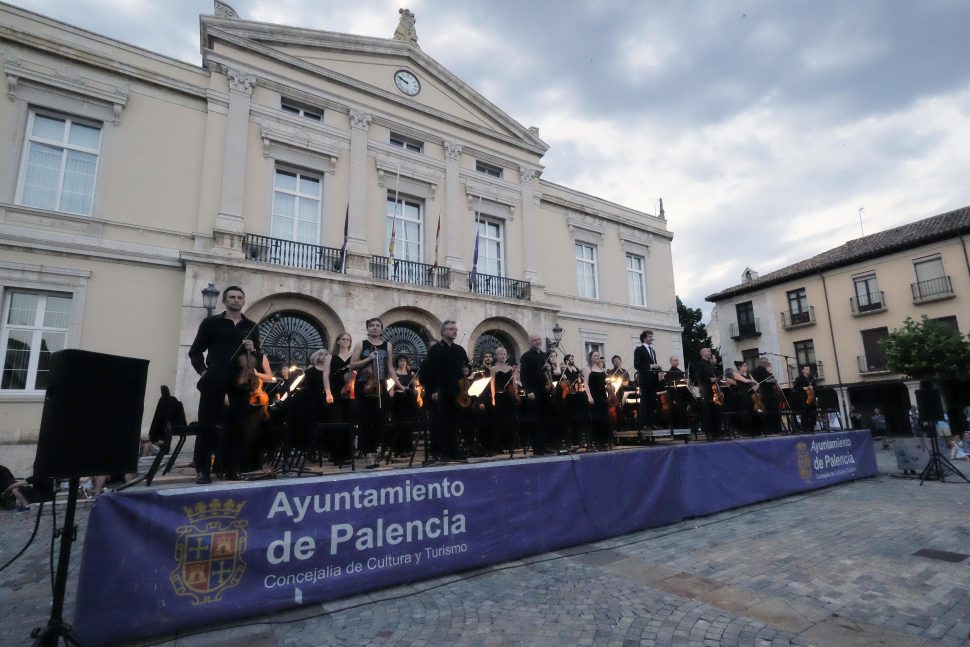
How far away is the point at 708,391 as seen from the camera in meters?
9.65

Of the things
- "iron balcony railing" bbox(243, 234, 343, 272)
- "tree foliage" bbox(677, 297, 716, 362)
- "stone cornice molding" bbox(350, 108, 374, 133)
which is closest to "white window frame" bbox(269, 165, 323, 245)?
"iron balcony railing" bbox(243, 234, 343, 272)

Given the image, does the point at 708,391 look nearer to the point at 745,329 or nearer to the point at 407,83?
the point at 407,83

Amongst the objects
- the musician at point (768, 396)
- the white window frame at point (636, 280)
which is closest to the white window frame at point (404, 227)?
the white window frame at point (636, 280)

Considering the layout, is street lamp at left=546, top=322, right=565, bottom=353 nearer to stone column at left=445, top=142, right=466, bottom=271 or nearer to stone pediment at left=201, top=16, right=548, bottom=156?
stone column at left=445, top=142, right=466, bottom=271

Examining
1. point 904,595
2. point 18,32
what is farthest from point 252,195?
point 904,595

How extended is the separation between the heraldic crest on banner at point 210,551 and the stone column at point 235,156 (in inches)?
435

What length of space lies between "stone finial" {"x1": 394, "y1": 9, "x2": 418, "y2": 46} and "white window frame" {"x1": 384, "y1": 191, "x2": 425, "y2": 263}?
6.11 meters

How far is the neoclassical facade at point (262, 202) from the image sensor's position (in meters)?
11.4

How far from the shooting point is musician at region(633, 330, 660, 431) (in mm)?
9273

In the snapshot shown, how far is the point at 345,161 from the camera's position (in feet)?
Result: 50.8

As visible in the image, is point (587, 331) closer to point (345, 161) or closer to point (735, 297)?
point (345, 161)

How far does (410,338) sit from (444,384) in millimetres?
9140

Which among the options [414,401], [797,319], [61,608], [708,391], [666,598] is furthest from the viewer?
[797,319]

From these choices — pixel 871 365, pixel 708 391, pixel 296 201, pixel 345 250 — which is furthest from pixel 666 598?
pixel 871 365
